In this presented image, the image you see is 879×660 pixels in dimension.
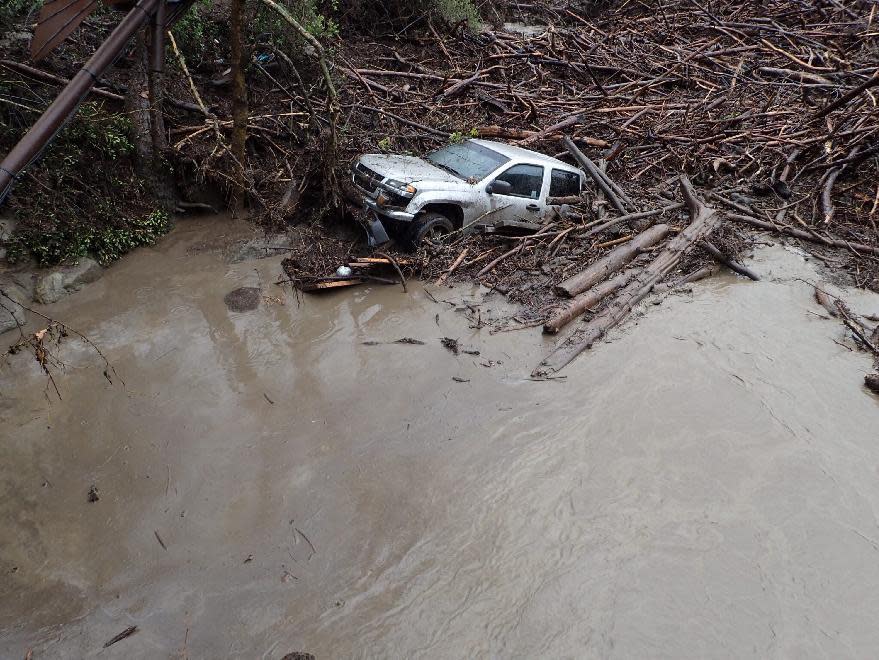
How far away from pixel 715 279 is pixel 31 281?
9.27 metres

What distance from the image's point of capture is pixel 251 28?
1192 centimetres

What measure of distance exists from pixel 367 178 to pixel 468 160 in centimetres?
182

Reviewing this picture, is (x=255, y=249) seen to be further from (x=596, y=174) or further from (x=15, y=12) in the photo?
(x=596, y=174)

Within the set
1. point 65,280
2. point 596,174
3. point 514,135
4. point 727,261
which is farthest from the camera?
point 514,135

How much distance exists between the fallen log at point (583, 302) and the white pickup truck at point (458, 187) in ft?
6.73

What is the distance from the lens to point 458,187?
911cm

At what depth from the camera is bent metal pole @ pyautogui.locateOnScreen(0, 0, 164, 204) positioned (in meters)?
4.75

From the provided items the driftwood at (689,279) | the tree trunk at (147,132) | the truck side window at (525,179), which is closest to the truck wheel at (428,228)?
the truck side window at (525,179)

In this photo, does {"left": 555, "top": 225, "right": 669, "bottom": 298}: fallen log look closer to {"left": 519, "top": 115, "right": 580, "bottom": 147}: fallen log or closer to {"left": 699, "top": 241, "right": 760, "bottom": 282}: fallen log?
{"left": 699, "top": 241, "right": 760, "bottom": 282}: fallen log

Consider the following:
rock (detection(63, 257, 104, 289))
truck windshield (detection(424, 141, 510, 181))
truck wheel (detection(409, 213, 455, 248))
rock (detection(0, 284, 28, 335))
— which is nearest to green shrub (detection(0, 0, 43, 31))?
rock (detection(63, 257, 104, 289))

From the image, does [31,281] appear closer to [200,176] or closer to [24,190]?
[24,190]

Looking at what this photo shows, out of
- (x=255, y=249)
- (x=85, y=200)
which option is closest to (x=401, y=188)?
(x=255, y=249)

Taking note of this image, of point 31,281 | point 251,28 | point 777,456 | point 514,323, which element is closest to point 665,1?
point 251,28

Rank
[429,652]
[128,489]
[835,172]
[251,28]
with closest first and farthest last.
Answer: [429,652]
[128,489]
[835,172]
[251,28]
